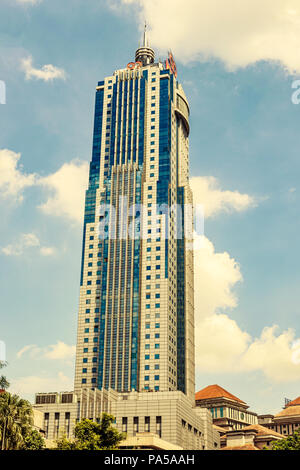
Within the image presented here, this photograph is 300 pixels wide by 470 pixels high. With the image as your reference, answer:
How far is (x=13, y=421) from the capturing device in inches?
2724

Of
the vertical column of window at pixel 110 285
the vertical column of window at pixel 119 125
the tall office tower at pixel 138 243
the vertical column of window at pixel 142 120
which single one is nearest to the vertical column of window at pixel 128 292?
the tall office tower at pixel 138 243

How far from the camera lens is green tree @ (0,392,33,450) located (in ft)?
225

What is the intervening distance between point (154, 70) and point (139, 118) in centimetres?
1896

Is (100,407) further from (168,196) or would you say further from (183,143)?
(183,143)

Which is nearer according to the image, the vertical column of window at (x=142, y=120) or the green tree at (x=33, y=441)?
the green tree at (x=33, y=441)

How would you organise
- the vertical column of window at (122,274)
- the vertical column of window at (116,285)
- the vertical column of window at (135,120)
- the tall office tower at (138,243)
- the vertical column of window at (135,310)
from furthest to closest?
the vertical column of window at (135,120) < the tall office tower at (138,243) < the vertical column of window at (116,285) < the vertical column of window at (122,274) < the vertical column of window at (135,310)

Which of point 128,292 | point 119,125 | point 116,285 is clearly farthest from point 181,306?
point 119,125

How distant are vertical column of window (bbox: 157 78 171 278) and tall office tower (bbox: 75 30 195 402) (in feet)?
1.00

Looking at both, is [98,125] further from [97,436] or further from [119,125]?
[97,436]

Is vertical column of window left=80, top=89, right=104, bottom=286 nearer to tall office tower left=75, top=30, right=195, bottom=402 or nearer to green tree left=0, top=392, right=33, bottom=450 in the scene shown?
tall office tower left=75, top=30, right=195, bottom=402

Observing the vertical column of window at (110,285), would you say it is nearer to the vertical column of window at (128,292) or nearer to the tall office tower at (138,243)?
the tall office tower at (138,243)

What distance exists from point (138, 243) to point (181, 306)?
22.3 m

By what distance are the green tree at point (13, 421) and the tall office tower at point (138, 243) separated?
79210 millimetres

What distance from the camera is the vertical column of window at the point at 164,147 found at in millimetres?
170625
